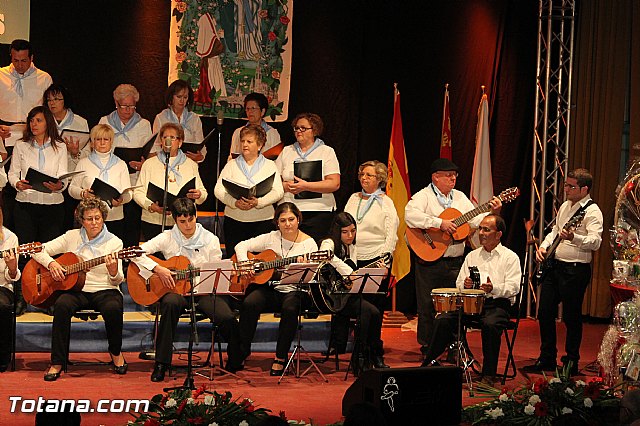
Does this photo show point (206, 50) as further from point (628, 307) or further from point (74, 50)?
point (628, 307)

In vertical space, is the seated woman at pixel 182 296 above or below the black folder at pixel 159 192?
below

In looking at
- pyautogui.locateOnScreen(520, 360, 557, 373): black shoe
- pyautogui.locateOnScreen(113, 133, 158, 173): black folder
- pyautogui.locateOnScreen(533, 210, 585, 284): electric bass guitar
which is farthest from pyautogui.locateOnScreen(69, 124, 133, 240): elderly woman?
pyautogui.locateOnScreen(520, 360, 557, 373): black shoe

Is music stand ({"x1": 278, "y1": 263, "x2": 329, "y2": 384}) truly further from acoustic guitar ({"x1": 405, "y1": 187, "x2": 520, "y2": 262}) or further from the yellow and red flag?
the yellow and red flag

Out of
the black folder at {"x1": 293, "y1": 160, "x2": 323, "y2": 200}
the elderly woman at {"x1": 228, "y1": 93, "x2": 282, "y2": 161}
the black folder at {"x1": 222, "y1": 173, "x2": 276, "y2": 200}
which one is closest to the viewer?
the black folder at {"x1": 222, "y1": 173, "x2": 276, "y2": 200}

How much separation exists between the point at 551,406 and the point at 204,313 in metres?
3.27

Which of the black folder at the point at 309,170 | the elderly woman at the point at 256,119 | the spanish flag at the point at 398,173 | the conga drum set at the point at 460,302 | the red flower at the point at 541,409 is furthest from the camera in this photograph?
the spanish flag at the point at 398,173

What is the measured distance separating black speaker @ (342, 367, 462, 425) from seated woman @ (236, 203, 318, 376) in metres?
2.55

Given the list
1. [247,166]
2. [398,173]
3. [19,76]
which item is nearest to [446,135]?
[398,173]

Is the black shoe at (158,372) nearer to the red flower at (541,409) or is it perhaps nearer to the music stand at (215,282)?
the music stand at (215,282)

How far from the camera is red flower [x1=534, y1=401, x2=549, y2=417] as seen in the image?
533 cm

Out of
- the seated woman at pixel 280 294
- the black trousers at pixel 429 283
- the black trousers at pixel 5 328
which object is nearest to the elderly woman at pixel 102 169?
the black trousers at pixel 5 328

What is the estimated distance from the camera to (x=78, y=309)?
25.2ft

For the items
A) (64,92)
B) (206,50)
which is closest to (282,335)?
(64,92)

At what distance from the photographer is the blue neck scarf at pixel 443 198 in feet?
28.8
